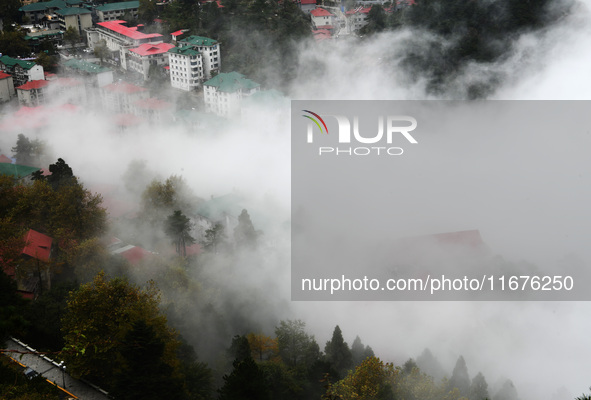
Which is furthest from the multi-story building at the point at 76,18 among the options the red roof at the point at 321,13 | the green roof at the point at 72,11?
the red roof at the point at 321,13

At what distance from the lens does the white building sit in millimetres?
23219

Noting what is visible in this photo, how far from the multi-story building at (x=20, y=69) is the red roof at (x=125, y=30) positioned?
4.29 metres

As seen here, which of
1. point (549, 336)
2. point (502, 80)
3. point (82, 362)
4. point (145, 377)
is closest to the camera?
point (145, 377)

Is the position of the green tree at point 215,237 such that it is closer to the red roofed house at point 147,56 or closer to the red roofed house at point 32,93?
the red roofed house at point 147,56

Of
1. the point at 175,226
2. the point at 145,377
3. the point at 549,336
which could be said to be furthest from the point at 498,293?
the point at 145,377

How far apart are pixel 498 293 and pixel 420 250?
194cm

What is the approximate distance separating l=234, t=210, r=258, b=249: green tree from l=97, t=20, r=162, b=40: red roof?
1575cm

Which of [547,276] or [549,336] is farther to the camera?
[547,276]

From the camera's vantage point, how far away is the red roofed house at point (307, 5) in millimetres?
29688

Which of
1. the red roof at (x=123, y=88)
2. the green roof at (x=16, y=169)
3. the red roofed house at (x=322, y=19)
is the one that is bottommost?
the green roof at (x=16, y=169)

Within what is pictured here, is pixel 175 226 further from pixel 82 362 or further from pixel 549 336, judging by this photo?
pixel 549 336

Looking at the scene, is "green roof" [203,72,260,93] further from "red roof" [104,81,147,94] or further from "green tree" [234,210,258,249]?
"green tree" [234,210,258,249]

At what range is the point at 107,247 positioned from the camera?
1472cm

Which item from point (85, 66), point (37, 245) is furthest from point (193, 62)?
point (37, 245)
